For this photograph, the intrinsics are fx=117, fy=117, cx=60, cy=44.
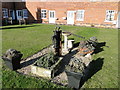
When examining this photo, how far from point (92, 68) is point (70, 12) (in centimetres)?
1514

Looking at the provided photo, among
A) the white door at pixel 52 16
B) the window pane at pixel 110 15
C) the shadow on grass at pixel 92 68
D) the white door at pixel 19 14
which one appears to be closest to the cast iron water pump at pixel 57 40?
the shadow on grass at pixel 92 68

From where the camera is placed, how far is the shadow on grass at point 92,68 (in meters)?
4.37

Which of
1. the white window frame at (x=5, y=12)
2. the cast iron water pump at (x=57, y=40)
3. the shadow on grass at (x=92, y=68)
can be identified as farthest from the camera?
the white window frame at (x=5, y=12)

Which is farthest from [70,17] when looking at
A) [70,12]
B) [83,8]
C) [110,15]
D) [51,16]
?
[110,15]

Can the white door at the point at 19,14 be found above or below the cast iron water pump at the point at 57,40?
above

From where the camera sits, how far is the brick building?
55.3 feet

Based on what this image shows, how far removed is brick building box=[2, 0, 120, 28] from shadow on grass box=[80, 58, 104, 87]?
42.7 feet

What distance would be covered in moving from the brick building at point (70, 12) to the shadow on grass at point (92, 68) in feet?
42.7

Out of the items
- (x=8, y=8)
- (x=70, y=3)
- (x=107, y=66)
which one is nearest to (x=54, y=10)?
(x=70, y=3)

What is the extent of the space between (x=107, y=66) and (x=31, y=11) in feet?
60.8

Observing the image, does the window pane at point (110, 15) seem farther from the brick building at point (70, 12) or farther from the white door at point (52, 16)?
the white door at point (52, 16)

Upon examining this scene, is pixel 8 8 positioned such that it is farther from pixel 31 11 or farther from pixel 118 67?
pixel 118 67

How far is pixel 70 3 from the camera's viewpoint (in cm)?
1850

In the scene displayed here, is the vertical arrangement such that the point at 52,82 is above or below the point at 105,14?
below
